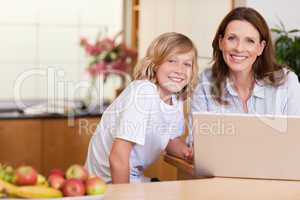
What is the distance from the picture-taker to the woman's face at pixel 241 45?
3.13 m

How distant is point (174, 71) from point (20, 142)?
270cm

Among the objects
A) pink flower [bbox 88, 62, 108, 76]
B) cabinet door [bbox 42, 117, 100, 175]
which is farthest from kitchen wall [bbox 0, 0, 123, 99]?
cabinet door [bbox 42, 117, 100, 175]

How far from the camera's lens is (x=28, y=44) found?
688 centimetres

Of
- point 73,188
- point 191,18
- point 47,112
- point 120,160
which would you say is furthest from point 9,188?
point 47,112

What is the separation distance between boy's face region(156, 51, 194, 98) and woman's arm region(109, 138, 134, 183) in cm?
35

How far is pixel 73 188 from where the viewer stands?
2041mm

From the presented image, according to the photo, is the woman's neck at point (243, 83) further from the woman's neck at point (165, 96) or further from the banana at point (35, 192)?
the banana at point (35, 192)

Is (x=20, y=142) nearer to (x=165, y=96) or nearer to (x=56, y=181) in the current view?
(x=165, y=96)

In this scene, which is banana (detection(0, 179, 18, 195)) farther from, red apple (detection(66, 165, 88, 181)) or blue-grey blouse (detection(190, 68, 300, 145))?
blue-grey blouse (detection(190, 68, 300, 145))

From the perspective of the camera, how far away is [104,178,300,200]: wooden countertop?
92.7 inches

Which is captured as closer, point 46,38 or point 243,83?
point 243,83

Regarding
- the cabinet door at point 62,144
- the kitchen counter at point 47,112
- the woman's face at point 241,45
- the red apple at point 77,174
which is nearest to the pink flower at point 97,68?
the kitchen counter at point 47,112

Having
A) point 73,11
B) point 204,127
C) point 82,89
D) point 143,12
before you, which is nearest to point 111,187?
point 204,127

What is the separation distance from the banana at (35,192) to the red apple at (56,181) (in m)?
0.03
